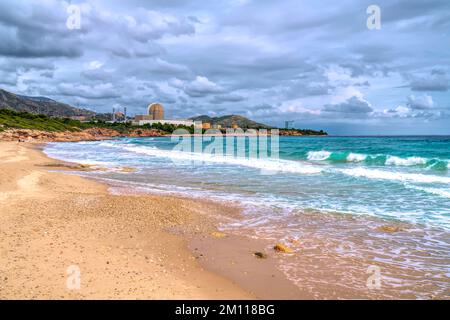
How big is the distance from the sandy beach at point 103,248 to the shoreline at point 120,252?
14 millimetres

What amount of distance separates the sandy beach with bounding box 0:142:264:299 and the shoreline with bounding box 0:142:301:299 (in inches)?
0.5

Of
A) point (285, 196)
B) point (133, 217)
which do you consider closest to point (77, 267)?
point (133, 217)

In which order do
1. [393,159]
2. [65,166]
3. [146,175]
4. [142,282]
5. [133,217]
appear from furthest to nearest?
[393,159]
[65,166]
[146,175]
[133,217]
[142,282]

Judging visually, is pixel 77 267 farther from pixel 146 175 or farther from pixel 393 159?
pixel 393 159

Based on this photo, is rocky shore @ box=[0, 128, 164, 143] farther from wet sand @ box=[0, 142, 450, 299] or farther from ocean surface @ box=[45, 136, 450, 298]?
wet sand @ box=[0, 142, 450, 299]

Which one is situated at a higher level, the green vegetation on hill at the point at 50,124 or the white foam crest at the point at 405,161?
the green vegetation on hill at the point at 50,124

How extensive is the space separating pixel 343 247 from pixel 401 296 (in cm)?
235

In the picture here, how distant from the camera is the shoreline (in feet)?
17.0

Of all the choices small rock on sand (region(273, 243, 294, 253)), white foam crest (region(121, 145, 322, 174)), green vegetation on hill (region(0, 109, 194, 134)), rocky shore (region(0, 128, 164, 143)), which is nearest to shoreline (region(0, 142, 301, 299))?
small rock on sand (region(273, 243, 294, 253))

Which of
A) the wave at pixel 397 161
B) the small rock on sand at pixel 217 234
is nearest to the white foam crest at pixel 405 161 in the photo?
the wave at pixel 397 161

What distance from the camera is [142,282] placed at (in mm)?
5402

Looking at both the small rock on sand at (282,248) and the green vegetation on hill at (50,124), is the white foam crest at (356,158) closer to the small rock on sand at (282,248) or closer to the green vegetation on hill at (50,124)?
the small rock on sand at (282,248)

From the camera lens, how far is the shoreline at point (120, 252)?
5176 mm

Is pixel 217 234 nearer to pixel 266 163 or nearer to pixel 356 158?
pixel 266 163
